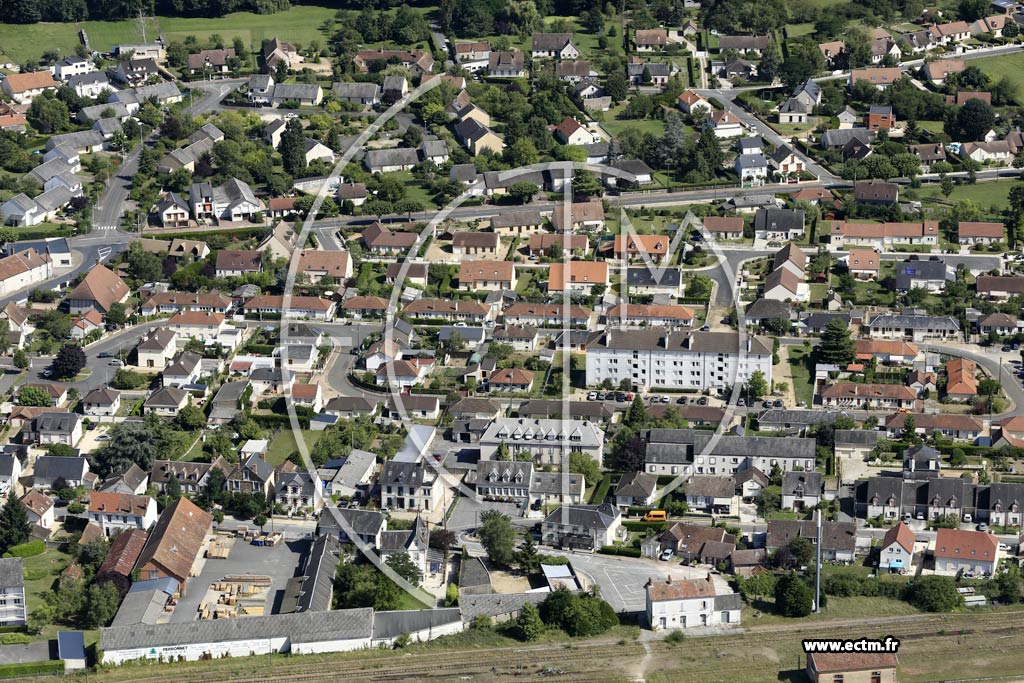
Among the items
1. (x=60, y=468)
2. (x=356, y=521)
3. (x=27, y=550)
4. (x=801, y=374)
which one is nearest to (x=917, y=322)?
(x=801, y=374)

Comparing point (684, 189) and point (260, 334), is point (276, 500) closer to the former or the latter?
point (260, 334)

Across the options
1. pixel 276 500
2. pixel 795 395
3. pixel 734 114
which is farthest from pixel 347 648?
pixel 734 114

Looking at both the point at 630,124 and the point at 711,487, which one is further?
A: the point at 630,124

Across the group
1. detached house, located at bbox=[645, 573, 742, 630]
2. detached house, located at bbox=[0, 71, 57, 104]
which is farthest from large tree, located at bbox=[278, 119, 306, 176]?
detached house, located at bbox=[645, 573, 742, 630]

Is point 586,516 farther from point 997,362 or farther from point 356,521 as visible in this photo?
point 997,362

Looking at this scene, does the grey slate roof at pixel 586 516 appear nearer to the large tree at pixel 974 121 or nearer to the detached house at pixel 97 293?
the detached house at pixel 97 293
